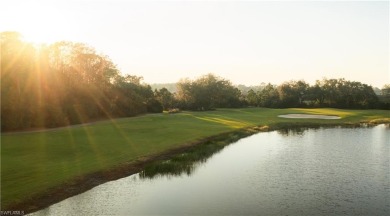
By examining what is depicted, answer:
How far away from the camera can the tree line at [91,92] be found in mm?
45219

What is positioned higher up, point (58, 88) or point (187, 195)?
point (58, 88)

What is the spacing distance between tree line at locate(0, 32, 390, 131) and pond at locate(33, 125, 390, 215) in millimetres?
27690

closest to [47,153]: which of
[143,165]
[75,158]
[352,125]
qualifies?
[75,158]

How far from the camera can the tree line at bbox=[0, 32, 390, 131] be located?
45.2m

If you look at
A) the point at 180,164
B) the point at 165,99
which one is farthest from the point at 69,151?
the point at 165,99

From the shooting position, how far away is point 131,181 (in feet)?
80.9

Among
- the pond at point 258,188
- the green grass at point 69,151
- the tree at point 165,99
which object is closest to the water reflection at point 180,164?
the pond at point 258,188

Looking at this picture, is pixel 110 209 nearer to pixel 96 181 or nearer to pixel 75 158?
pixel 96 181

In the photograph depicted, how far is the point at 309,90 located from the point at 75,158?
105597 mm

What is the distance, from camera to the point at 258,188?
22766 mm

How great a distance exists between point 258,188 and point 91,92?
161 ft

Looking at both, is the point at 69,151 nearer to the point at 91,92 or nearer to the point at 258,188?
the point at 258,188

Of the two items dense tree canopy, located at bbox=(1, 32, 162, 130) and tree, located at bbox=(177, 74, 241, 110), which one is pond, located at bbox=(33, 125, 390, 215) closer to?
dense tree canopy, located at bbox=(1, 32, 162, 130)

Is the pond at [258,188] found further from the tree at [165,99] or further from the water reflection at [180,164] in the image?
the tree at [165,99]
